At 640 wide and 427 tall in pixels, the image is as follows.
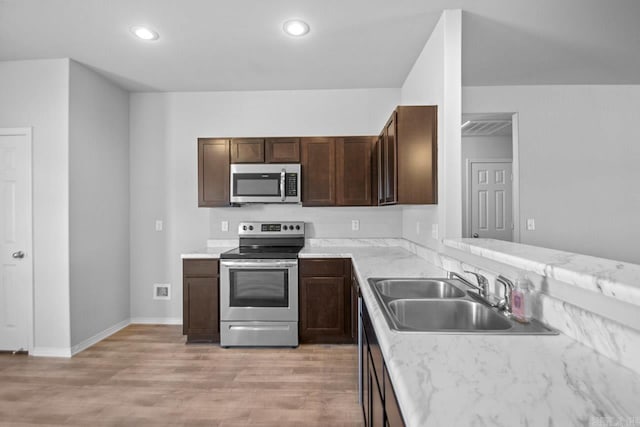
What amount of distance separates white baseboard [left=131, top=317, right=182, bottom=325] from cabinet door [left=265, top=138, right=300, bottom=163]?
2129mm

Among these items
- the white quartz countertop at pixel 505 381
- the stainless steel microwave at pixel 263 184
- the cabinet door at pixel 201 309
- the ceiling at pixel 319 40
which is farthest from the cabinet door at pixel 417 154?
the cabinet door at pixel 201 309

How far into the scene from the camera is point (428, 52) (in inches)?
103

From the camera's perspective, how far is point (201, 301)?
3.17m

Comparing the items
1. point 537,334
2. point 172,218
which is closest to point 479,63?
point 537,334

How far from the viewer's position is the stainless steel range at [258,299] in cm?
308

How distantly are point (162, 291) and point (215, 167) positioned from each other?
1600 mm

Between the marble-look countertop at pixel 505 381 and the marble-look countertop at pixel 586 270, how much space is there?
203mm

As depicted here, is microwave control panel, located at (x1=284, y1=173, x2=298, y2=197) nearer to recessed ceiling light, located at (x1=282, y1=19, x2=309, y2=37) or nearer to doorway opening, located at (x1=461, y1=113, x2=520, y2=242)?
recessed ceiling light, located at (x1=282, y1=19, x2=309, y2=37)

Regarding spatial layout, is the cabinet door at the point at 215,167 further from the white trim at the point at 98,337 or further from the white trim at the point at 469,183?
the white trim at the point at 469,183

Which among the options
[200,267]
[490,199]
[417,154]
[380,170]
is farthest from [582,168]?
[200,267]

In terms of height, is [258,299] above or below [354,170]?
below

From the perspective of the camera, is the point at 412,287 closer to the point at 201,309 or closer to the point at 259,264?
the point at 259,264

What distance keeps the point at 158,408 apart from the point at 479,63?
3.82m

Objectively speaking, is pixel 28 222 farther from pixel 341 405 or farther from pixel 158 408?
pixel 341 405
